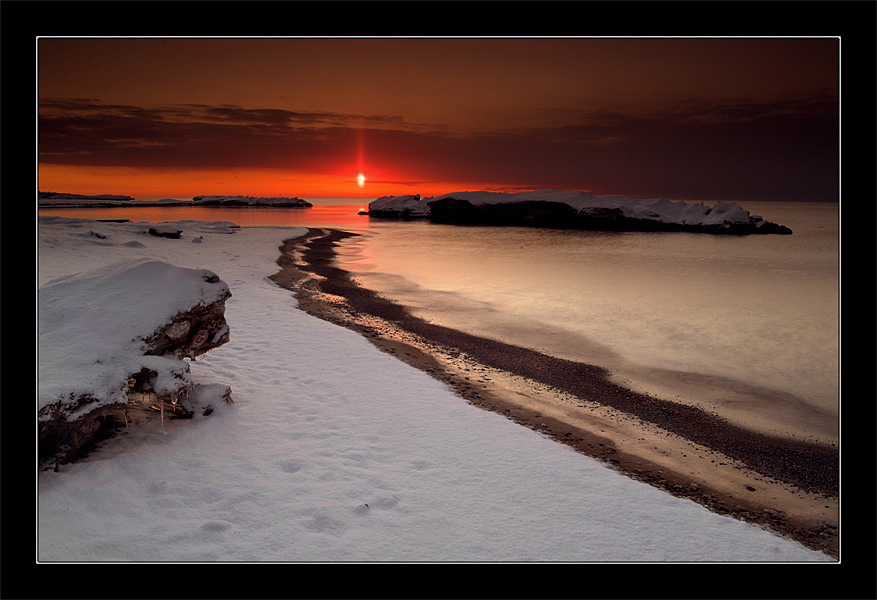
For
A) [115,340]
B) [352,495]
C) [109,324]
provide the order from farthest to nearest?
[109,324], [115,340], [352,495]

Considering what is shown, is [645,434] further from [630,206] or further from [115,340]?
[630,206]

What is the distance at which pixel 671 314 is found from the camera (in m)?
15.7

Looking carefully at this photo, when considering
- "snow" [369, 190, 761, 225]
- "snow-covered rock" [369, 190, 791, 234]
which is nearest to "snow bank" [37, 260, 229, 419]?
"snow-covered rock" [369, 190, 791, 234]

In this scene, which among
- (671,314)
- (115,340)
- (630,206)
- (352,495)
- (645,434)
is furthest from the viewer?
(630,206)

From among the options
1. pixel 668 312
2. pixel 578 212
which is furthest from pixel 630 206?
pixel 668 312

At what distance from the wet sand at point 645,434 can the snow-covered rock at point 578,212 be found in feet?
184

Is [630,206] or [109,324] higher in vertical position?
[630,206]

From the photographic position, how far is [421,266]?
2667cm

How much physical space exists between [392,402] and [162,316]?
3131mm

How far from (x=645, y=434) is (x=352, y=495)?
4432 mm

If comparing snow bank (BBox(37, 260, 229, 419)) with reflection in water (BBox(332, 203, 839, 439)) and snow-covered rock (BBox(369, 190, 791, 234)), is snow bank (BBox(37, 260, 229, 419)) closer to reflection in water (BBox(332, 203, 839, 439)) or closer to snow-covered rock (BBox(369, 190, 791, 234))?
reflection in water (BBox(332, 203, 839, 439))
